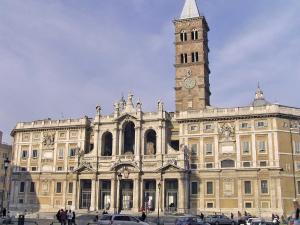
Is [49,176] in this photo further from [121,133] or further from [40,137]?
[121,133]

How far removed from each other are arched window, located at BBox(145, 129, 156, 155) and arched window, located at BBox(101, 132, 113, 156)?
23.8 feet

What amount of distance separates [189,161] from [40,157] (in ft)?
93.9

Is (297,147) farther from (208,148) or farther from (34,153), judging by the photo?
(34,153)

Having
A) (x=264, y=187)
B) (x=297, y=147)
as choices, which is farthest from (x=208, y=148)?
(x=297, y=147)

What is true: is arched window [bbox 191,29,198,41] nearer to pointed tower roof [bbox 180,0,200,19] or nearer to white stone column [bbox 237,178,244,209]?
pointed tower roof [bbox 180,0,200,19]

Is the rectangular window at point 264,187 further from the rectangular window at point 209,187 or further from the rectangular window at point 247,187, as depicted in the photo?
the rectangular window at point 209,187

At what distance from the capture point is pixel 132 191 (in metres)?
66.6

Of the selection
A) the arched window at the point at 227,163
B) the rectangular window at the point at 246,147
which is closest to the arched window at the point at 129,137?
the arched window at the point at 227,163

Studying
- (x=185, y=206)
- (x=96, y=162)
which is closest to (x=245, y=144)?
(x=185, y=206)

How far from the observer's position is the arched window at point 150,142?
2677 inches

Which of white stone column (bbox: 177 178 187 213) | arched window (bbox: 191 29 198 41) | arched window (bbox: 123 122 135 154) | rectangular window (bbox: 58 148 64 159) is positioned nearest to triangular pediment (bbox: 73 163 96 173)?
rectangular window (bbox: 58 148 64 159)

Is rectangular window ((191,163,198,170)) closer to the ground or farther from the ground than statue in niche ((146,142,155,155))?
closer to the ground

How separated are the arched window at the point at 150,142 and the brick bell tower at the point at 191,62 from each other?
699 centimetres

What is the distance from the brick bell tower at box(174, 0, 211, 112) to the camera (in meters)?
72.6
